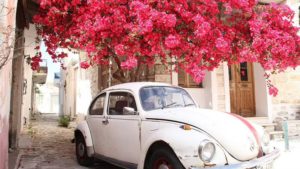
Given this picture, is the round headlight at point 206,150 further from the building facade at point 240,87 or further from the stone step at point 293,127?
the stone step at point 293,127

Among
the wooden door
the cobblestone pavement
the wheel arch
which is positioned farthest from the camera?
the wooden door

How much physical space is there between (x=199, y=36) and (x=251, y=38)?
1922 millimetres

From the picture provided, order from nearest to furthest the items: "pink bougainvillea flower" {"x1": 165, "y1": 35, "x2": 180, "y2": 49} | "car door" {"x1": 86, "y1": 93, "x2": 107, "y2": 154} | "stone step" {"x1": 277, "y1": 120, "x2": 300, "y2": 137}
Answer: "car door" {"x1": 86, "y1": 93, "x2": 107, "y2": 154}, "pink bougainvillea flower" {"x1": 165, "y1": 35, "x2": 180, "y2": 49}, "stone step" {"x1": 277, "y1": 120, "x2": 300, "y2": 137}

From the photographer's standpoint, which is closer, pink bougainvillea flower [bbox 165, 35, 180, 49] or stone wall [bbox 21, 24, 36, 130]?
pink bougainvillea flower [bbox 165, 35, 180, 49]

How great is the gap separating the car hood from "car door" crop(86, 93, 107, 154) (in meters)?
1.80

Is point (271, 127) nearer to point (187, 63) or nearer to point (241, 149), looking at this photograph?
point (187, 63)

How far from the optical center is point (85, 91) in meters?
13.9

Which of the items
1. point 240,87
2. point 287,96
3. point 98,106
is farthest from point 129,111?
point 287,96

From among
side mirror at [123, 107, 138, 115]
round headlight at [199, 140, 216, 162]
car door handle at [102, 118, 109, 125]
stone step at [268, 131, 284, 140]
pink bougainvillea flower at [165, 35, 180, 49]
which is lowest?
stone step at [268, 131, 284, 140]

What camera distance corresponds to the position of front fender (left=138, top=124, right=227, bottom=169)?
3658mm

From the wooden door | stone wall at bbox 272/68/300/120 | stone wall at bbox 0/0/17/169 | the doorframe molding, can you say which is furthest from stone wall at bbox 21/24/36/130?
stone wall at bbox 272/68/300/120

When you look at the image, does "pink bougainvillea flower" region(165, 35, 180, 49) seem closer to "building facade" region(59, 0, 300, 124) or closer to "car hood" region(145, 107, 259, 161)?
"car hood" region(145, 107, 259, 161)

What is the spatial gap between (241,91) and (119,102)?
23.1 ft

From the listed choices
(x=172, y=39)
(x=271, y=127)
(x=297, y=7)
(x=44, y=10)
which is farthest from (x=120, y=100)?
(x=297, y=7)
